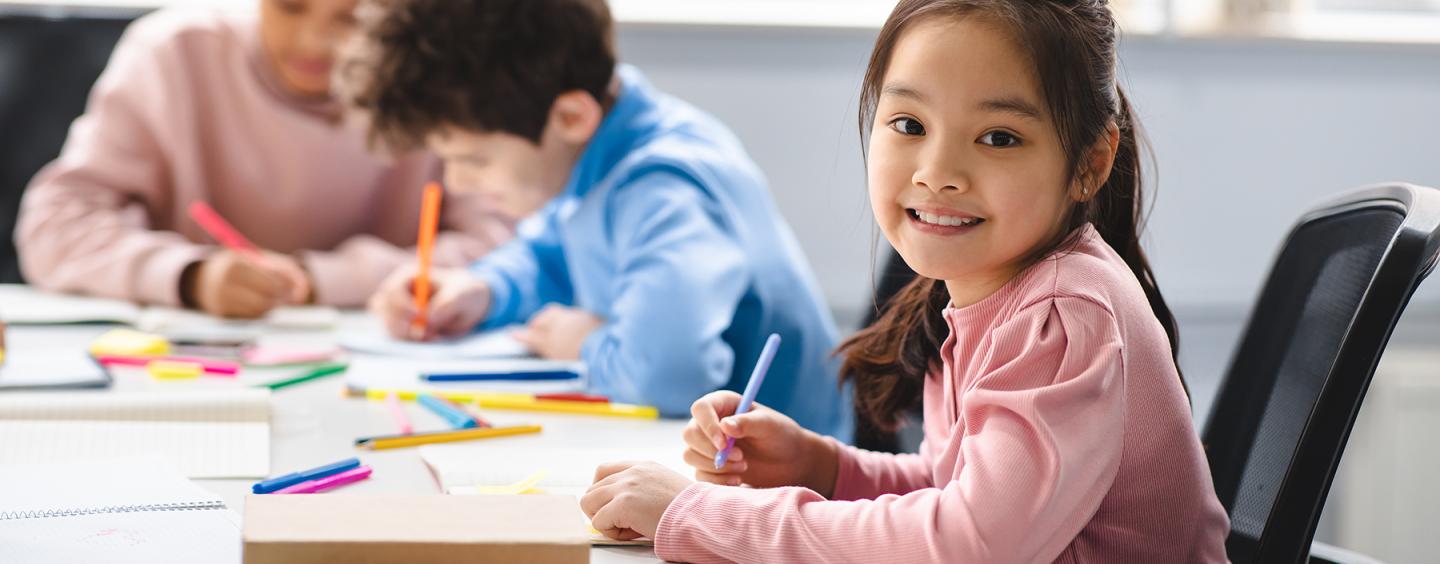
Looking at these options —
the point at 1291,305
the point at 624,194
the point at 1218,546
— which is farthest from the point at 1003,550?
the point at 624,194

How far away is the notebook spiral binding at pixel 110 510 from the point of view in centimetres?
78

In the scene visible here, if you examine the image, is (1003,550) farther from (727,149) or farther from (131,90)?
(131,90)

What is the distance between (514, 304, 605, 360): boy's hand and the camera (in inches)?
53.5

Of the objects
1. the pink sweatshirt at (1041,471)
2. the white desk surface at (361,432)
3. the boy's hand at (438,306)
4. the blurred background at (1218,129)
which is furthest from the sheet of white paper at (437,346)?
the blurred background at (1218,129)

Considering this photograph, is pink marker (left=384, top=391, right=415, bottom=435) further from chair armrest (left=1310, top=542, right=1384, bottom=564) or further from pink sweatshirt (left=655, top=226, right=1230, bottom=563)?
chair armrest (left=1310, top=542, right=1384, bottom=564)

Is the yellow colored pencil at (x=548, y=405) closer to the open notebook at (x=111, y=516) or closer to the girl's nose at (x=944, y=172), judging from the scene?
the open notebook at (x=111, y=516)

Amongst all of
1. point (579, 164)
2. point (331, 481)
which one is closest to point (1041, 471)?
point (331, 481)

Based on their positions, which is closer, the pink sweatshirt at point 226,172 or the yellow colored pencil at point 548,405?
the yellow colored pencil at point 548,405

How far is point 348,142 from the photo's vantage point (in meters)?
1.95

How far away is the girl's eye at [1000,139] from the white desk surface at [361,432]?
0.93ft

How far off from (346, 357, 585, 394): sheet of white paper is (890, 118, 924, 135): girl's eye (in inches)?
22.1

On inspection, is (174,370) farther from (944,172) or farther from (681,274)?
(944,172)

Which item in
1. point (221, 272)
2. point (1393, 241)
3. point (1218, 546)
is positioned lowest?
point (221, 272)

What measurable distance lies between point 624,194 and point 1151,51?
1.40 metres
